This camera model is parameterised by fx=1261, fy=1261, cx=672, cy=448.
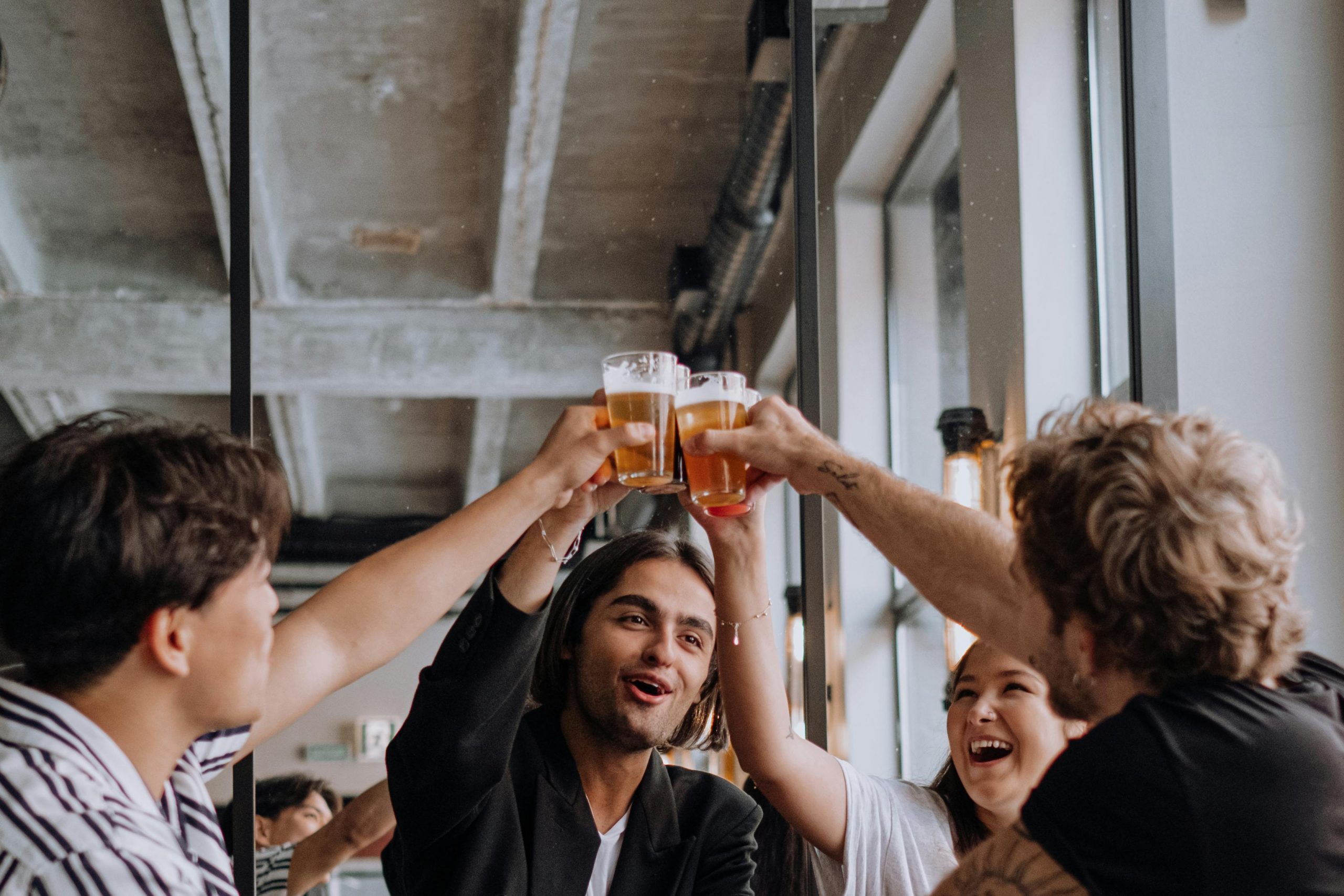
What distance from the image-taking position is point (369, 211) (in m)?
4.40

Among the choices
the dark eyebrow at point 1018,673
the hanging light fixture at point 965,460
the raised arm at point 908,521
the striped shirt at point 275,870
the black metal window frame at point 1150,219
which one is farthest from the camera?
the hanging light fixture at point 965,460

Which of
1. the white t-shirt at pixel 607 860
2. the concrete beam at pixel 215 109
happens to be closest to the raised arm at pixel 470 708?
the white t-shirt at pixel 607 860

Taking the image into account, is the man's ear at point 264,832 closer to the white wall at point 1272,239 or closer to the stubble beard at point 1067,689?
the white wall at point 1272,239

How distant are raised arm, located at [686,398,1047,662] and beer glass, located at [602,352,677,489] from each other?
0.04 meters

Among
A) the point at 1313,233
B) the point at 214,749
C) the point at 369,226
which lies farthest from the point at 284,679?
the point at 369,226

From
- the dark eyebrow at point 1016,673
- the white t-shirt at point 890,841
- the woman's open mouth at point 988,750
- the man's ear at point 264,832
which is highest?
the dark eyebrow at point 1016,673

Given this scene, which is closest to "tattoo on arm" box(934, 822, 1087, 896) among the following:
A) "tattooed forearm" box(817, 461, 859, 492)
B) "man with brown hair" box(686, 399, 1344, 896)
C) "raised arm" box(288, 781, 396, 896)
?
"man with brown hair" box(686, 399, 1344, 896)

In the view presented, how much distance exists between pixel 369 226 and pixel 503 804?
10.2ft

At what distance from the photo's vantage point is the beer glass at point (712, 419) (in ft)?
5.42

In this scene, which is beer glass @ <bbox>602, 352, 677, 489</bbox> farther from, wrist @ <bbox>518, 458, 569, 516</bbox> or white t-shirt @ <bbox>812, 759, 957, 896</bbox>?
white t-shirt @ <bbox>812, 759, 957, 896</bbox>

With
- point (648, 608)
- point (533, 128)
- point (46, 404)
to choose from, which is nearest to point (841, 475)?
point (648, 608)

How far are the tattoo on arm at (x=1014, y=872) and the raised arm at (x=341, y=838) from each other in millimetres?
1755

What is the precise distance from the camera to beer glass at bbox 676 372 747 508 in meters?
1.65

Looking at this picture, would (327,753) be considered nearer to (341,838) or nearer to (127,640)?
(341,838)
